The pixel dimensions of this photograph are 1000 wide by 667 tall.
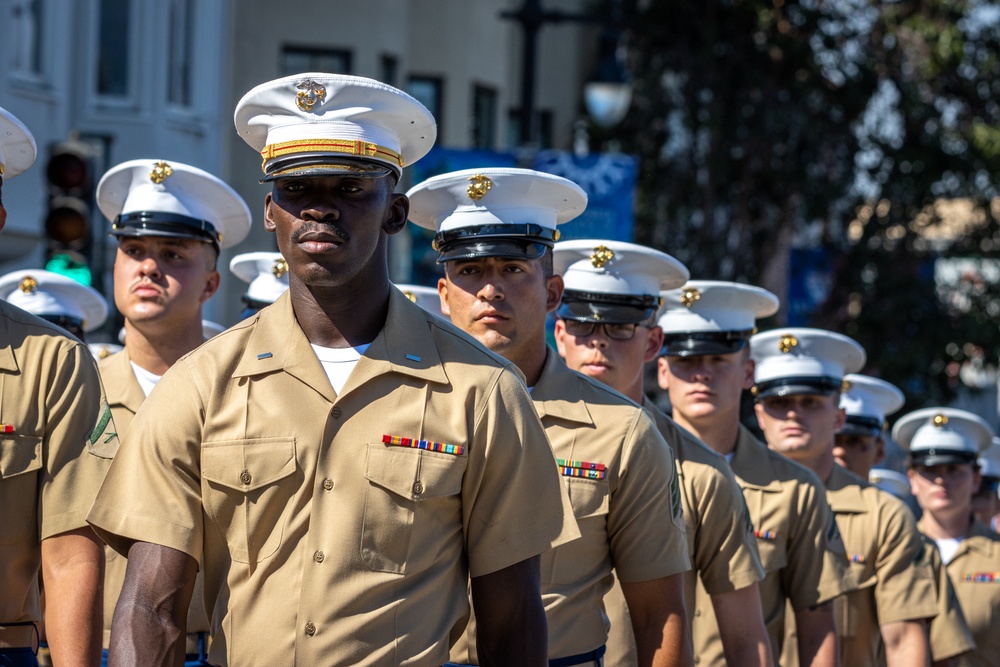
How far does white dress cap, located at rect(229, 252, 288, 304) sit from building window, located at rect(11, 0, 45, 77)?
10.5 m

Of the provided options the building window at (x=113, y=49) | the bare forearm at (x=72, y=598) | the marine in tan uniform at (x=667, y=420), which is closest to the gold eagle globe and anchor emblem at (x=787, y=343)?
the marine in tan uniform at (x=667, y=420)

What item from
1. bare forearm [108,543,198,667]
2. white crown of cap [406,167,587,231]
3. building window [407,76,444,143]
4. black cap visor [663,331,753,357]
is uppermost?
building window [407,76,444,143]

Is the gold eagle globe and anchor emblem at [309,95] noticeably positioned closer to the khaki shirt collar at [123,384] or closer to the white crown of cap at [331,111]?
the white crown of cap at [331,111]

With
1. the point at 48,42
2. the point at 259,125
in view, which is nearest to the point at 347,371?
the point at 259,125

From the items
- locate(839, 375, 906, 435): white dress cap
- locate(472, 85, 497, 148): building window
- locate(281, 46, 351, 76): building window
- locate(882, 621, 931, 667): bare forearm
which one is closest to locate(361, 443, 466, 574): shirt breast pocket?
locate(882, 621, 931, 667): bare forearm

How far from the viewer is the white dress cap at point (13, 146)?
4906 millimetres

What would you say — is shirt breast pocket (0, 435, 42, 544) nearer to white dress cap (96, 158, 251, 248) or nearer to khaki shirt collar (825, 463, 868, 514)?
white dress cap (96, 158, 251, 248)

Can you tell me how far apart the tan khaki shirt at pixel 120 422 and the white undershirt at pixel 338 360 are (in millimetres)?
2404

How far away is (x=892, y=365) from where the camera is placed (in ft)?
65.3

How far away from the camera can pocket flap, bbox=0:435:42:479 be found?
470 cm

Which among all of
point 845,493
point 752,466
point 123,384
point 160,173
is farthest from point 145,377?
point 845,493

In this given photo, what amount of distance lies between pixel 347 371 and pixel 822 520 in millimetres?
4230

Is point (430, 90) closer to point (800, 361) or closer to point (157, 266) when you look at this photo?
point (800, 361)

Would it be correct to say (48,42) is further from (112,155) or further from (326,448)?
(326,448)
